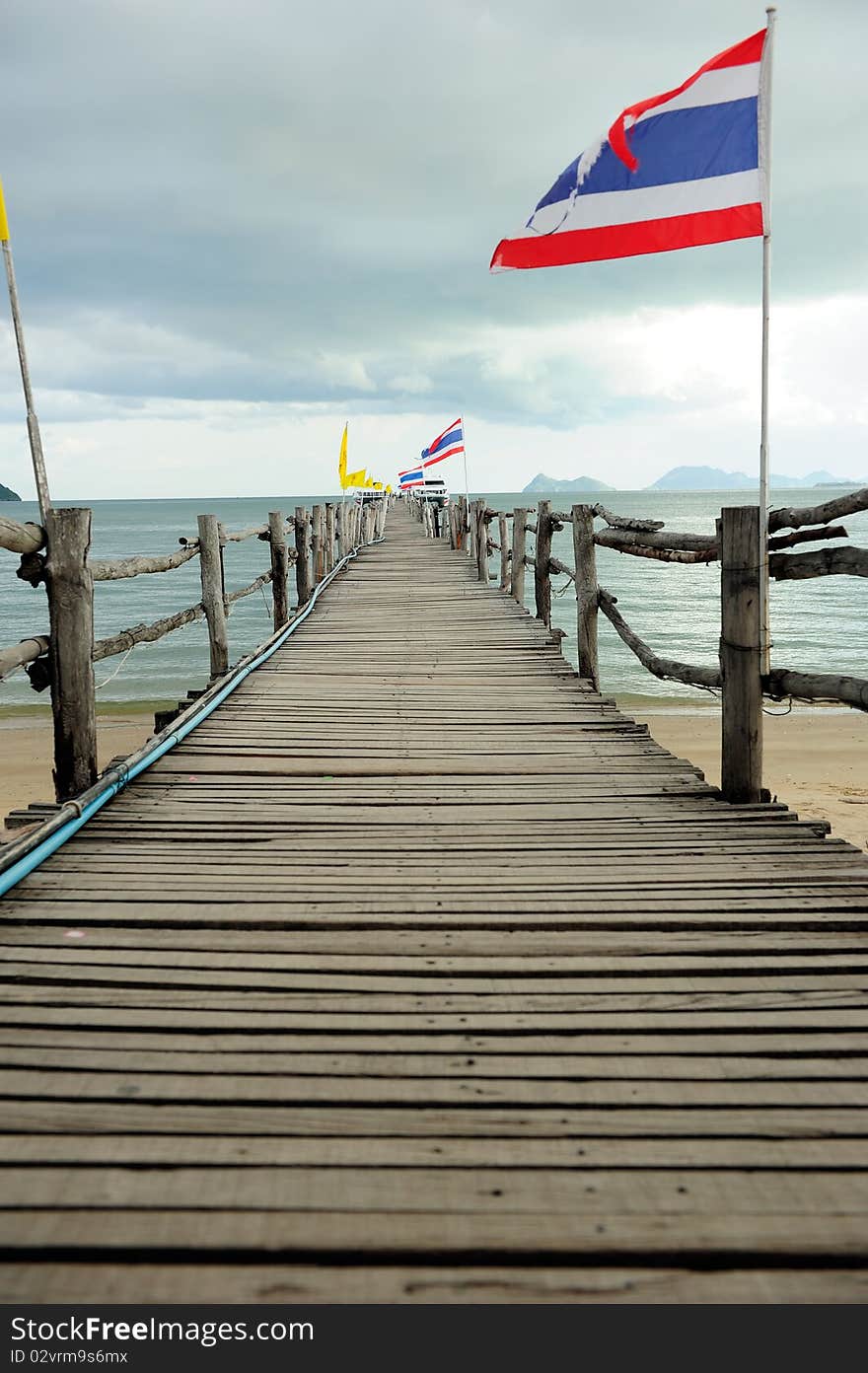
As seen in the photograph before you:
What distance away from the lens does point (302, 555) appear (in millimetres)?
12461

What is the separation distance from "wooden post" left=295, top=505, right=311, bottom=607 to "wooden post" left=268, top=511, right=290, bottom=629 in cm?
148

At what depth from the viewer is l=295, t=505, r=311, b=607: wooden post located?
12.4 metres

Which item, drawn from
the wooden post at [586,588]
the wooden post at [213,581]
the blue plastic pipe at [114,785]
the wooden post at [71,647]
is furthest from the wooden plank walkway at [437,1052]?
the wooden post at [213,581]

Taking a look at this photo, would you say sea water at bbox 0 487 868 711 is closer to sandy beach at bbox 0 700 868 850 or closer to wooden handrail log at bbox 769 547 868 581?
sandy beach at bbox 0 700 868 850

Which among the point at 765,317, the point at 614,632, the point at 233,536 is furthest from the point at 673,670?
the point at 614,632

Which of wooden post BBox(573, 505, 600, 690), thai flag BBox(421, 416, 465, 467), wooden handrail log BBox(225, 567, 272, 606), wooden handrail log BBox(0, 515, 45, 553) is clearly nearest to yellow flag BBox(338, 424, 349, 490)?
thai flag BBox(421, 416, 465, 467)

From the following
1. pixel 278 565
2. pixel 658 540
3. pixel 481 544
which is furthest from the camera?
pixel 481 544

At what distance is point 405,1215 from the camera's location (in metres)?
1.72

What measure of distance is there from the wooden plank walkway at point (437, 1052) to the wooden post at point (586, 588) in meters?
2.95

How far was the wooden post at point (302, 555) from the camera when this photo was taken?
12430 millimetres

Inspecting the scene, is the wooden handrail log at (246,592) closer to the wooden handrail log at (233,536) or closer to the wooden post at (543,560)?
the wooden handrail log at (233,536)

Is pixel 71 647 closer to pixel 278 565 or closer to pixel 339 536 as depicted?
pixel 278 565

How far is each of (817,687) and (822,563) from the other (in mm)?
512

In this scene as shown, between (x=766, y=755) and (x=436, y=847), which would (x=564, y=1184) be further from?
(x=766, y=755)
